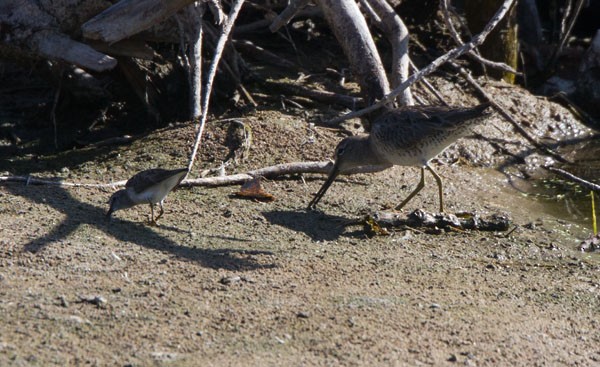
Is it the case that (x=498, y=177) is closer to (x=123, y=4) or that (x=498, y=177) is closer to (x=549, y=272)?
(x=549, y=272)

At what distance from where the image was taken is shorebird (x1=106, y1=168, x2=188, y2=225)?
20.0 ft

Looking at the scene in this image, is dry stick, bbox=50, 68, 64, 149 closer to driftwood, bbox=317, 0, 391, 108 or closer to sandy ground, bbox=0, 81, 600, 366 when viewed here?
sandy ground, bbox=0, 81, 600, 366

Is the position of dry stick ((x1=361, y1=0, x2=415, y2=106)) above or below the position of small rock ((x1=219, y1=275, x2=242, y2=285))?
above

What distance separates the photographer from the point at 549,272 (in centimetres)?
601

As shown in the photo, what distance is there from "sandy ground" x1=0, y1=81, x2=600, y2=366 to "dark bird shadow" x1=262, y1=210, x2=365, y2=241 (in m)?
0.02

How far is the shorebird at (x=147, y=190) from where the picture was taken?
20.0 feet

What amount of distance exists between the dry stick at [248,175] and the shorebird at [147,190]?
61 cm

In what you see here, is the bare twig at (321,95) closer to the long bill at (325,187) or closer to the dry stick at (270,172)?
the dry stick at (270,172)

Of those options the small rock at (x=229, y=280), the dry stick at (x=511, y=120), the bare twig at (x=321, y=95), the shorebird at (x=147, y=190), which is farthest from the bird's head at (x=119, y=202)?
the dry stick at (x=511, y=120)

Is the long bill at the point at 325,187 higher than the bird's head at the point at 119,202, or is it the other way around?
the bird's head at the point at 119,202

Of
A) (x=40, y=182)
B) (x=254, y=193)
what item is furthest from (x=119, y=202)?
(x=254, y=193)

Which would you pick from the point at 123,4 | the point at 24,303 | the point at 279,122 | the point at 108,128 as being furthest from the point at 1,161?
the point at 24,303

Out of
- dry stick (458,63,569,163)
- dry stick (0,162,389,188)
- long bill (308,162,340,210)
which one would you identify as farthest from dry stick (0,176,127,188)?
dry stick (458,63,569,163)

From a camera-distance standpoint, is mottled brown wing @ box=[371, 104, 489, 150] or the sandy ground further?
mottled brown wing @ box=[371, 104, 489, 150]
